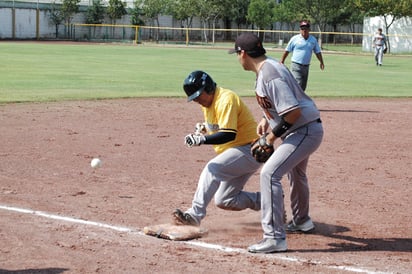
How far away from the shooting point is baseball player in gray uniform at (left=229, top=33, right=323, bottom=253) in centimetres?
634

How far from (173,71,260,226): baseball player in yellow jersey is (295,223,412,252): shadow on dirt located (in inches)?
32.3

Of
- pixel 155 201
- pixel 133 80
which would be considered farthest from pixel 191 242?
pixel 133 80

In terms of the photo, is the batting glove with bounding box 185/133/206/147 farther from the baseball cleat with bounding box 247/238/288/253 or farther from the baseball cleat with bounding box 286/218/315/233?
the baseball cleat with bounding box 286/218/315/233

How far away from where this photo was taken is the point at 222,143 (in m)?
6.81

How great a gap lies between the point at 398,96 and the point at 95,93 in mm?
9190

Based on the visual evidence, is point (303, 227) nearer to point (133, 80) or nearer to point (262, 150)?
point (262, 150)

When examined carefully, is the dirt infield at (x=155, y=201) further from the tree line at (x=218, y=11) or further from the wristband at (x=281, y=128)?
the tree line at (x=218, y=11)

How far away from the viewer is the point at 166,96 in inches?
802

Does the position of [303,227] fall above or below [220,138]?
below

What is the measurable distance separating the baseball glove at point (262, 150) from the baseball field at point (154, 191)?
840 mm

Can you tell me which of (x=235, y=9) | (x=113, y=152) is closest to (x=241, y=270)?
(x=113, y=152)

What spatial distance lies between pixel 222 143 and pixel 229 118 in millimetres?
249

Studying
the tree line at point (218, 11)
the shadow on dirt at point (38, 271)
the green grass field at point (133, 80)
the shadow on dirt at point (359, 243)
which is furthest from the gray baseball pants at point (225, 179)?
the tree line at point (218, 11)

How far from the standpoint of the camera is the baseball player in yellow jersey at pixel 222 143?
6773 millimetres
